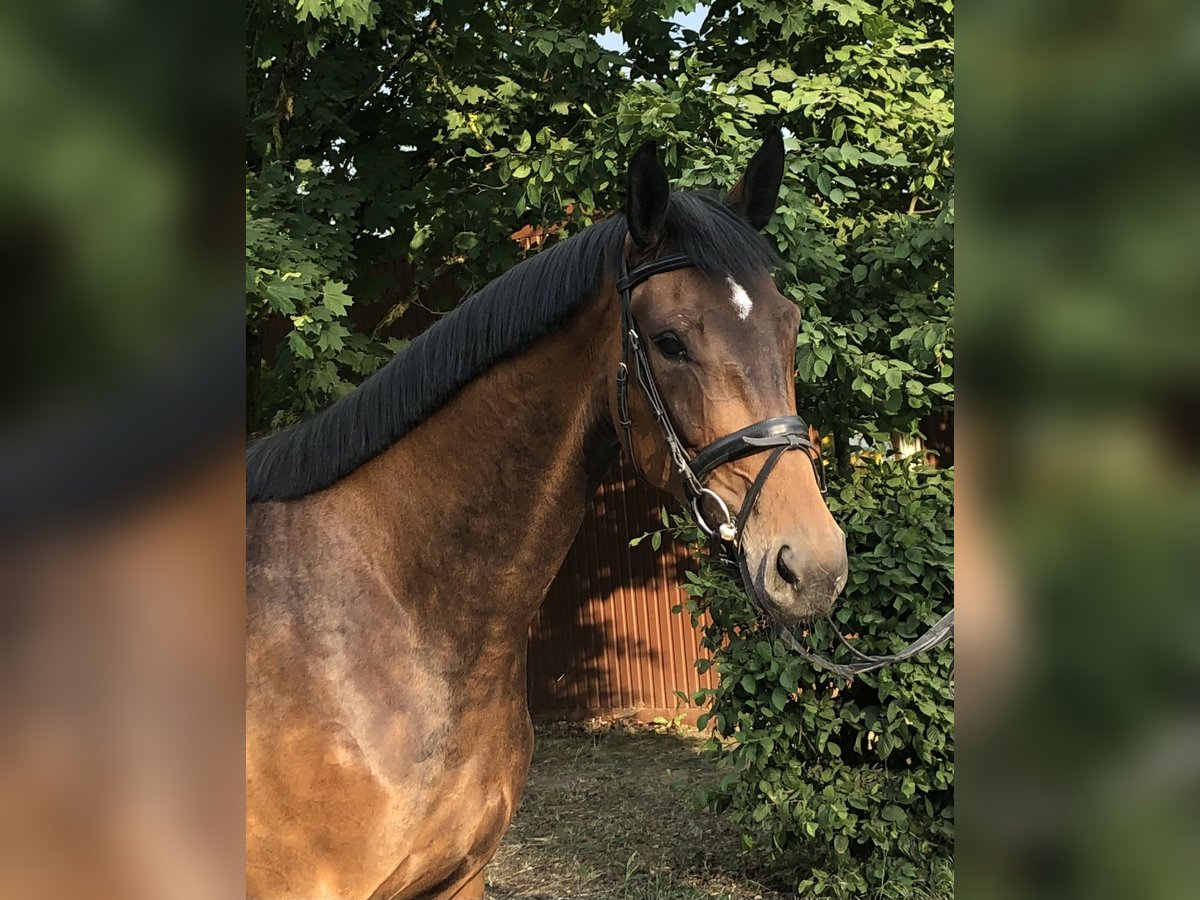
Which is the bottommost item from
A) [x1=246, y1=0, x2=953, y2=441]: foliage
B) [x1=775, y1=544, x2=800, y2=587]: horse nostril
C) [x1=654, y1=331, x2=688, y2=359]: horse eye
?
[x1=775, y1=544, x2=800, y2=587]: horse nostril

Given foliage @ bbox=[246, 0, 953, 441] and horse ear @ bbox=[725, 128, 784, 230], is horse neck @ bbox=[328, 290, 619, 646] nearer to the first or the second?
horse ear @ bbox=[725, 128, 784, 230]

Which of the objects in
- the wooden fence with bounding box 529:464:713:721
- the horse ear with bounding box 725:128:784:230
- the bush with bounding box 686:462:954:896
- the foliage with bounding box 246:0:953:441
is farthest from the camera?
the wooden fence with bounding box 529:464:713:721

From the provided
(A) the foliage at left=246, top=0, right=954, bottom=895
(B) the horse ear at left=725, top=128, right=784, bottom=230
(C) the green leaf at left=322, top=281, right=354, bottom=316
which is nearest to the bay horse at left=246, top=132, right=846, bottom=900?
(B) the horse ear at left=725, top=128, right=784, bottom=230

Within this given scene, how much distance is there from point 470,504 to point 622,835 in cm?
398

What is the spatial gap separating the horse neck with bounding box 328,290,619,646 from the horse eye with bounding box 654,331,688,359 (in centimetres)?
14

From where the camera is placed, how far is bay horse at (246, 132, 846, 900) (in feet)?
6.57

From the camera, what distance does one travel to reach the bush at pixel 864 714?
376 cm

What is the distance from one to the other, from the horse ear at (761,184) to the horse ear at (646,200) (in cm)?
39
